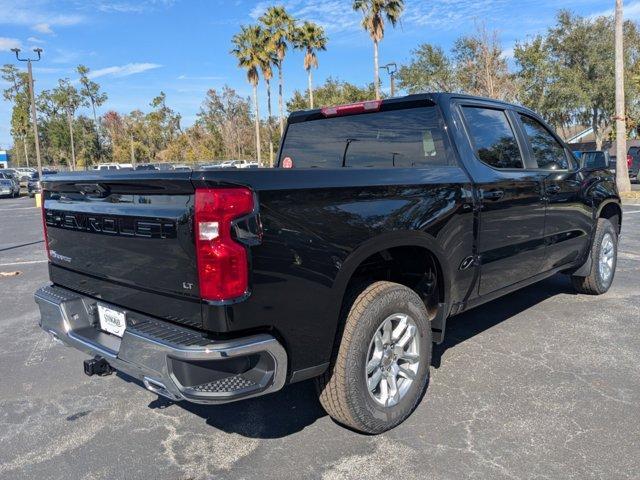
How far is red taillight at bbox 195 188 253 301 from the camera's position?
2238 millimetres

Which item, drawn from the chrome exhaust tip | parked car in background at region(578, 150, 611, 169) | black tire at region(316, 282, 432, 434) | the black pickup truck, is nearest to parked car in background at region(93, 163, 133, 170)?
the black pickup truck

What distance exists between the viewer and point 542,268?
177 inches

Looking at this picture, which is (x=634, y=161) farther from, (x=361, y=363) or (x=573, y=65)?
(x=361, y=363)

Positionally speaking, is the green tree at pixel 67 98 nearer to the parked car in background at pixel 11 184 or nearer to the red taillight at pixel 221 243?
the parked car in background at pixel 11 184

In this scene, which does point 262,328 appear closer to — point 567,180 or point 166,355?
point 166,355

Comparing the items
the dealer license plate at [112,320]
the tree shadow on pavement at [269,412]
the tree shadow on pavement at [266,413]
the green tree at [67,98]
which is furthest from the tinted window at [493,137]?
the green tree at [67,98]

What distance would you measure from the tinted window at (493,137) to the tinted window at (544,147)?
324 millimetres

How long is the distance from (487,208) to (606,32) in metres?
36.7

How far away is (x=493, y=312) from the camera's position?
208 inches

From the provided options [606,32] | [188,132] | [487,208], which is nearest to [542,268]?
[487,208]

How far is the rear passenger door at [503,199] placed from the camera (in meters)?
3.65

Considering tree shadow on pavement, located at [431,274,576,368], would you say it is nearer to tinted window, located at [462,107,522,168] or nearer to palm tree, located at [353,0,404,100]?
tinted window, located at [462,107,522,168]

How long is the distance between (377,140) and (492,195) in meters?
0.90

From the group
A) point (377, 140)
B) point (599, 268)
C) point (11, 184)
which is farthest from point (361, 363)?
point (11, 184)
